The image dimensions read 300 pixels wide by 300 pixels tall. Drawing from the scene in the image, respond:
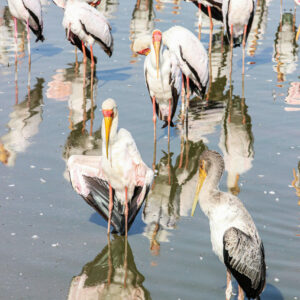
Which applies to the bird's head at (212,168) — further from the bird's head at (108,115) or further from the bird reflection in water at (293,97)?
the bird reflection in water at (293,97)

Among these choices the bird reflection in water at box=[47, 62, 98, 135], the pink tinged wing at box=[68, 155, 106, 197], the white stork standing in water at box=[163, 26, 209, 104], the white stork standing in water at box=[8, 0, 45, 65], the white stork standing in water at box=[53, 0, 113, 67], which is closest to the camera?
the pink tinged wing at box=[68, 155, 106, 197]

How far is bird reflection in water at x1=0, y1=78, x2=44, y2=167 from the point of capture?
8.15 metres

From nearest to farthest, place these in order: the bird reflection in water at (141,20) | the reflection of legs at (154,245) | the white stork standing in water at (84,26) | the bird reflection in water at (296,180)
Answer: the reflection of legs at (154,245) < the bird reflection in water at (296,180) < the white stork standing in water at (84,26) < the bird reflection in water at (141,20)

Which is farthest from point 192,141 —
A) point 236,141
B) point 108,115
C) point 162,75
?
point 108,115

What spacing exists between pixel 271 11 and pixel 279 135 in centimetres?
772

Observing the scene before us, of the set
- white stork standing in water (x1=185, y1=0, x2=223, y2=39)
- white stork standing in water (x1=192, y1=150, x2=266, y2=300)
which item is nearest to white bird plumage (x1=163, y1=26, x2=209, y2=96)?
white stork standing in water (x1=185, y1=0, x2=223, y2=39)

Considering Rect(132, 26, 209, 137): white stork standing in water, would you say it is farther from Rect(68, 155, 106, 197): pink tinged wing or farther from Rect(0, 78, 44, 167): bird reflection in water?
Rect(68, 155, 106, 197): pink tinged wing

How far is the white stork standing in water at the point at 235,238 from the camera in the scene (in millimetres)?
4910

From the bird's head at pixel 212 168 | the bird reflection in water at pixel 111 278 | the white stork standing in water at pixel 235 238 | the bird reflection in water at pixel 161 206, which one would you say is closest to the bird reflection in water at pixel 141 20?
the bird reflection in water at pixel 161 206

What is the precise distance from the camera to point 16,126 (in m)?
9.02

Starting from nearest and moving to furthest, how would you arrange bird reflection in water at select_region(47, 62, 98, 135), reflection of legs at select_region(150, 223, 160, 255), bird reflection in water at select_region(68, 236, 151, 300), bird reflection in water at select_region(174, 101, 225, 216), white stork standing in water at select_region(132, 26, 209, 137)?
bird reflection in water at select_region(68, 236, 151, 300), reflection of legs at select_region(150, 223, 160, 255), bird reflection in water at select_region(174, 101, 225, 216), white stork standing in water at select_region(132, 26, 209, 137), bird reflection in water at select_region(47, 62, 98, 135)

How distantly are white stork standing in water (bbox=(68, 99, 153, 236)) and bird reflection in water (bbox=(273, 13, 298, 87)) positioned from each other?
495cm

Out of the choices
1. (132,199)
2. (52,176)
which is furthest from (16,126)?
(132,199)

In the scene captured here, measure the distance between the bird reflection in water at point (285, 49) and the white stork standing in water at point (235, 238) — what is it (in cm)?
572
